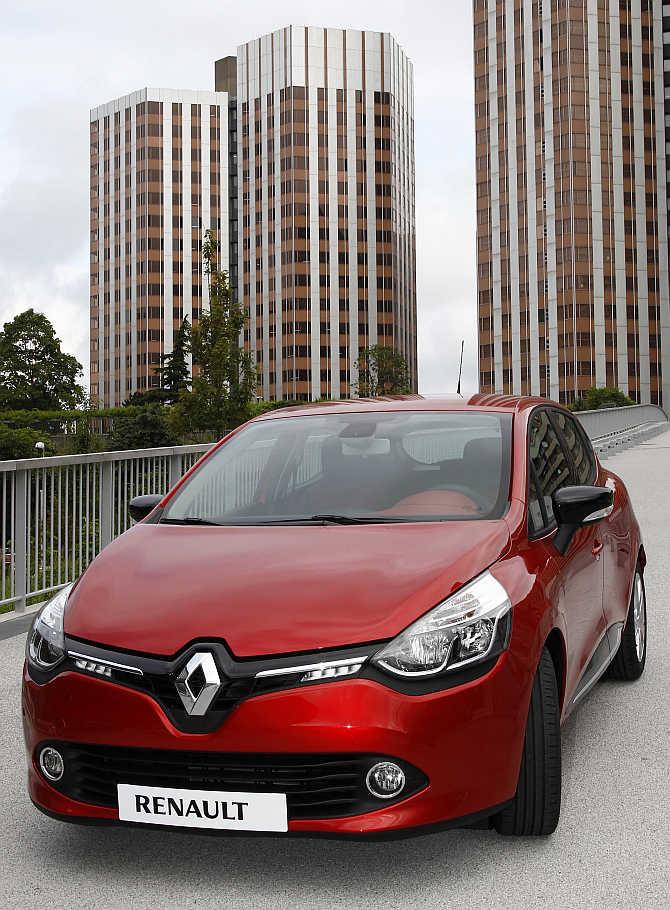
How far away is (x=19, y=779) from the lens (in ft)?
14.9

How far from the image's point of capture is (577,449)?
553 cm

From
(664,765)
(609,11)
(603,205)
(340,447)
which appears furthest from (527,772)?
(609,11)

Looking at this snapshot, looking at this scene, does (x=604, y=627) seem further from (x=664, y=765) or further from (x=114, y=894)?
(x=114, y=894)

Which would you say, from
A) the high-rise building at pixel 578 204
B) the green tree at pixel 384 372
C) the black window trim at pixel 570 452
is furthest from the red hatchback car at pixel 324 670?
the high-rise building at pixel 578 204

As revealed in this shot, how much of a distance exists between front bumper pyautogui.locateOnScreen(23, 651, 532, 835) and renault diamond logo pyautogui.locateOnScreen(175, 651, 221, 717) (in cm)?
8

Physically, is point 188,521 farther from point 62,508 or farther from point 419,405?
point 62,508

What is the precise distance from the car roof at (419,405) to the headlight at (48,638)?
1634mm

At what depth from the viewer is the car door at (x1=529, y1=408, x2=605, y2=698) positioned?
419 centimetres

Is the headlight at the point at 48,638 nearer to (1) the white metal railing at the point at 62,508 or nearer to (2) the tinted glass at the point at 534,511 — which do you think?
(2) the tinted glass at the point at 534,511

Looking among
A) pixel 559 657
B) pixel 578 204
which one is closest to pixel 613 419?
pixel 559 657

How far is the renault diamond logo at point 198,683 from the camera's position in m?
3.22

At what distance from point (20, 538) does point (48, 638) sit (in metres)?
5.05

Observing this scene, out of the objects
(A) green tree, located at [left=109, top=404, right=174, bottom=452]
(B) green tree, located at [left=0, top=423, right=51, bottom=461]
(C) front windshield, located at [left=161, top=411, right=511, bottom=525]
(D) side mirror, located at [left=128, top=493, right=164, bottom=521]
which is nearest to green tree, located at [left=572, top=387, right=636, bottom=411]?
(A) green tree, located at [left=109, top=404, right=174, bottom=452]

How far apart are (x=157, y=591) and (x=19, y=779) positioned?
1399mm
